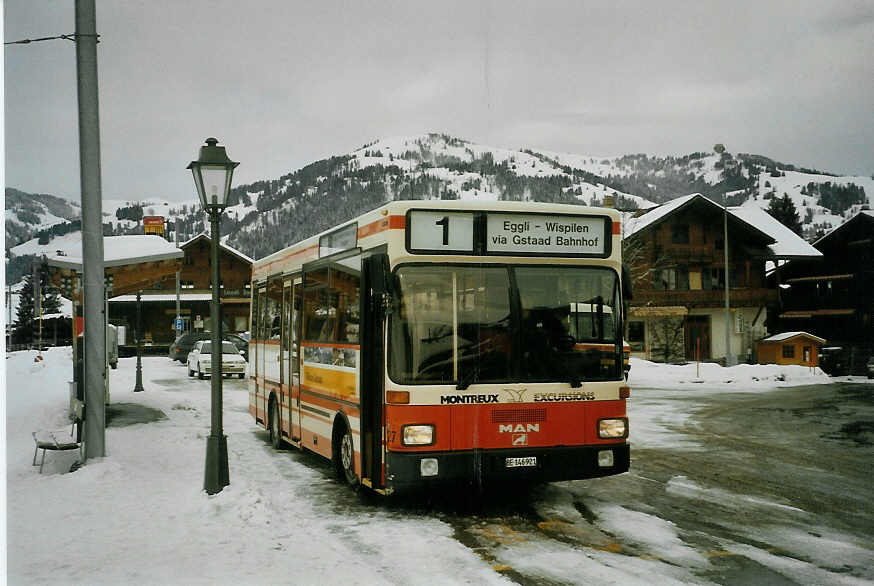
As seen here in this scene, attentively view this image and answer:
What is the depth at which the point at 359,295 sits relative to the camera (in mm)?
9125

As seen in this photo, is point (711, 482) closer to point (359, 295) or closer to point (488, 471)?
point (488, 471)

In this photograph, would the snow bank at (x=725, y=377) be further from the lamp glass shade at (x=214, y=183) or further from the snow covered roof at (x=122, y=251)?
the lamp glass shade at (x=214, y=183)

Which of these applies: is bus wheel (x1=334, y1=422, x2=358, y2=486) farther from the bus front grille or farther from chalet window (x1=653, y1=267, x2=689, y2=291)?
chalet window (x1=653, y1=267, x2=689, y2=291)

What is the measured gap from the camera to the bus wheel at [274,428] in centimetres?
1365

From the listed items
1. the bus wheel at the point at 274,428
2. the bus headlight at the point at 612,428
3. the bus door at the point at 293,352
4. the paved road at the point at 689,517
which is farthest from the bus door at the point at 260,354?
the bus headlight at the point at 612,428

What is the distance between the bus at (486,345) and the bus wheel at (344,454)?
20cm

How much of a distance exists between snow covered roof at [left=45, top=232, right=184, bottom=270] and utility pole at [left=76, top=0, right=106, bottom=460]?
73.2 inches

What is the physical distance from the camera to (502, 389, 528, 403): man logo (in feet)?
27.6

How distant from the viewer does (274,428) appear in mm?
13883

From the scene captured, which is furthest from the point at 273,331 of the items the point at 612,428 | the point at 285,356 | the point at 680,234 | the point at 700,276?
the point at 700,276

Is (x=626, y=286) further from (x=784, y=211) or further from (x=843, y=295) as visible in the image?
(x=784, y=211)

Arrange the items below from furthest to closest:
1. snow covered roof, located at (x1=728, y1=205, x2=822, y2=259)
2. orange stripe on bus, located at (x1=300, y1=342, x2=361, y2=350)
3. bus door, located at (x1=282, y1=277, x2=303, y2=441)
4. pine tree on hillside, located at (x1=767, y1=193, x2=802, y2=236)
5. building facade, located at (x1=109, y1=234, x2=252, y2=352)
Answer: snow covered roof, located at (x1=728, y1=205, x2=822, y2=259), building facade, located at (x1=109, y1=234, x2=252, y2=352), pine tree on hillside, located at (x1=767, y1=193, x2=802, y2=236), bus door, located at (x1=282, y1=277, x2=303, y2=441), orange stripe on bus, located at (x1=300, y1=342, x2=361, y2=350)

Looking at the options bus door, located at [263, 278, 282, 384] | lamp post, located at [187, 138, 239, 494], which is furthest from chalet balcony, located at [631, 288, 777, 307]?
lamp post, located at [187, 138, 239, 494]

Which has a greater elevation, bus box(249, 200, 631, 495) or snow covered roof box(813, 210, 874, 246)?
snow covered roof box(813, 210, 874, 246)
